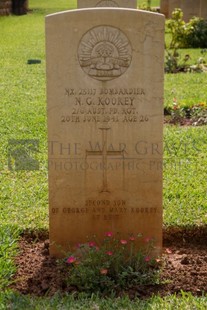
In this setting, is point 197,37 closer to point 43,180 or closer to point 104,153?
point 43,180

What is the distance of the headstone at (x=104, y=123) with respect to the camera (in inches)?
158

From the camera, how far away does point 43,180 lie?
19.0ft

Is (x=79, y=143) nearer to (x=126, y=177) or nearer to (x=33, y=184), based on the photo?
(x=126, y=177)

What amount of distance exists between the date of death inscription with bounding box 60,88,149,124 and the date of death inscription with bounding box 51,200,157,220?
547 millimetres

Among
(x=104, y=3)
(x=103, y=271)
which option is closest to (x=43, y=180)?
(x=103, y=271)

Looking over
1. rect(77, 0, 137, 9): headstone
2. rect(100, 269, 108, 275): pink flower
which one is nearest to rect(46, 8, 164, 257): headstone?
rect(100, 269, 108, 275): pink flower

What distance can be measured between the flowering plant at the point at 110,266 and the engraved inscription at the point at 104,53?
3.38 ft

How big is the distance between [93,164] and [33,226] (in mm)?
837

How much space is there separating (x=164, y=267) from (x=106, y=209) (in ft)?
1.74

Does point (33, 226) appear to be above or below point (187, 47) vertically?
below

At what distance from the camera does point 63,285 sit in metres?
3.94

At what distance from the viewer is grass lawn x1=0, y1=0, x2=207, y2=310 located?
3.61m

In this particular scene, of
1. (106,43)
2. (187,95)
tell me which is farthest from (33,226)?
(187,95)

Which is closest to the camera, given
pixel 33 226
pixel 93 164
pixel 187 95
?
pixel 93 164
